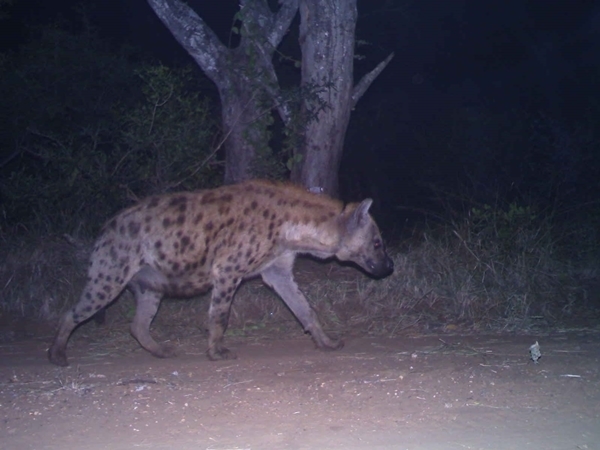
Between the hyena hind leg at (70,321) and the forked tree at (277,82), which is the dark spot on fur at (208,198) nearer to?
the hyena hind leg at (70,321)

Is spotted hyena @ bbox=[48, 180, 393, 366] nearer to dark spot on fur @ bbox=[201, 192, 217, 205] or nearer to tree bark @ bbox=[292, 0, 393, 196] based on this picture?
dark spot on fur @ bbox=[201, 192, 217, 205]

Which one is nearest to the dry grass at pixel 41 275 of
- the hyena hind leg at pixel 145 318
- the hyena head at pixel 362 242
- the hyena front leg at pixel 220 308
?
the hyena hind leg at pixel 145 318

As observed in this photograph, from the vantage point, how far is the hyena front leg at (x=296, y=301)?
6.71 metres

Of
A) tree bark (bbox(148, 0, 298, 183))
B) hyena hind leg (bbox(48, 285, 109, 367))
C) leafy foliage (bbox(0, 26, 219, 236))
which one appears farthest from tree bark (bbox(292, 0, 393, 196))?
hyena hind leg (bbox(48, 285, 109, 367))

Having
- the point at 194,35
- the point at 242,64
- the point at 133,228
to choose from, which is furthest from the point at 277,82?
the point at 133,228

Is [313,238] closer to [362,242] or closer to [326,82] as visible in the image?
[362,242]

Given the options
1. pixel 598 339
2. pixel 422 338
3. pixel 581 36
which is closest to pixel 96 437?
pixel 422 338

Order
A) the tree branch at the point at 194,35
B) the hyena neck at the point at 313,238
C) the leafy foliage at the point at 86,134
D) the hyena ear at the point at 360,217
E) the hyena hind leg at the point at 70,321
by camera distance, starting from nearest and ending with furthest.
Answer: the hyena hind leg at the point at 70,321, the hyena neck at the point at 313,238, the hyena ear at the point at 360,217, the leafy foliage at the point at 86,134, the tree branch at the point at 194,35

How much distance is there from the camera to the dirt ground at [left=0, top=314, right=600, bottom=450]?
14.3ft

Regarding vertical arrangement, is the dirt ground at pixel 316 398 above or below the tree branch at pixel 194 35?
below

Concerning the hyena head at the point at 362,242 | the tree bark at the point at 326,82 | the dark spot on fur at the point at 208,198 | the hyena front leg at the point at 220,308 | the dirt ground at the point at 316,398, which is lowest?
the dirt ground at the point at 316,398

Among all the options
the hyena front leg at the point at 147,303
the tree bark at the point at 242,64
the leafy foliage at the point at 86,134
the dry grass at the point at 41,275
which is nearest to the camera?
the hyena front leg at the point at 147,303

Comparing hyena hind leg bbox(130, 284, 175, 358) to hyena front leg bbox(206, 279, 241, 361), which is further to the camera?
hyena hind leg bbox(130, 284, 175, 358)

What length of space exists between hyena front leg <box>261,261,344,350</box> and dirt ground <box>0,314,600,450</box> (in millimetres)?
146
